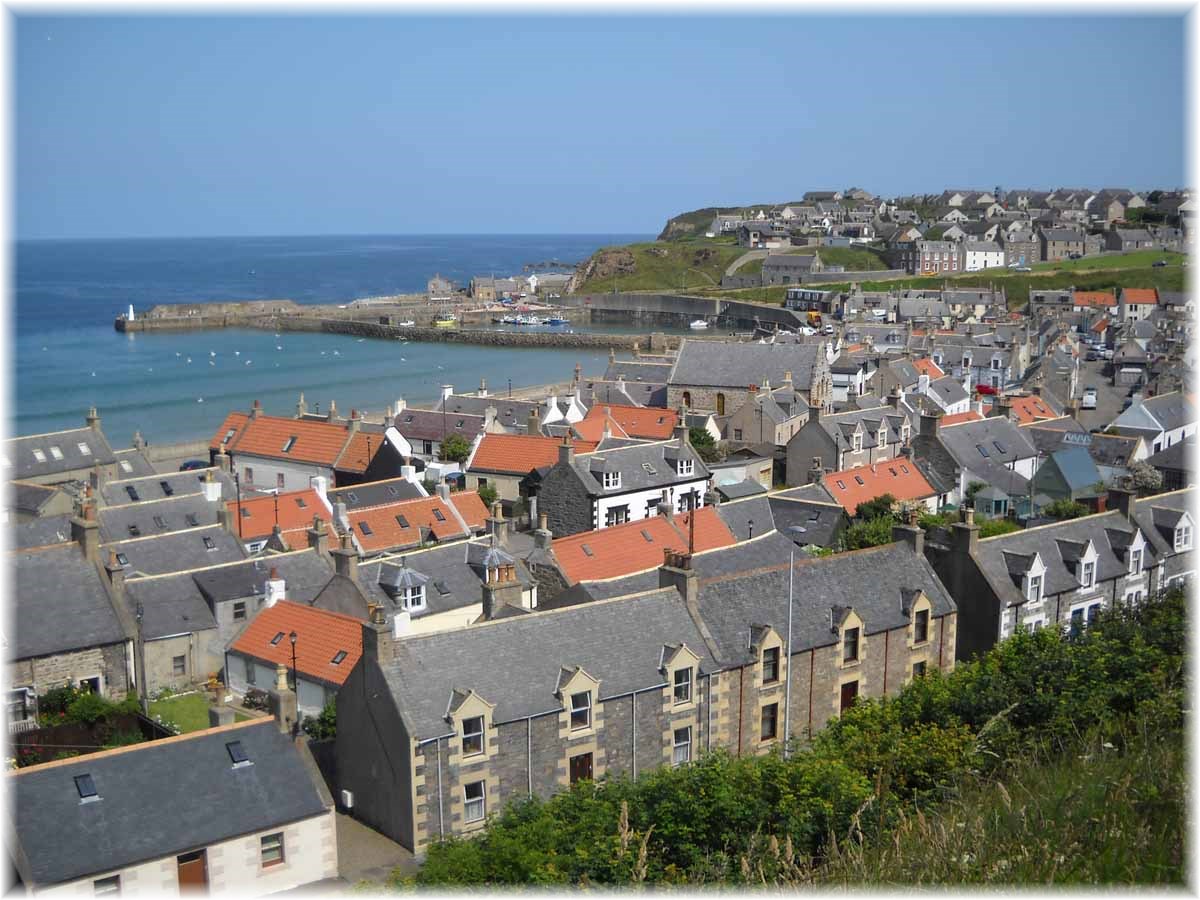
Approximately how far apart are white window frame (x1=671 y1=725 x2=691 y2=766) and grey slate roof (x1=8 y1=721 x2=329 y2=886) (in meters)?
7.11

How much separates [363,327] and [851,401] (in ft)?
335

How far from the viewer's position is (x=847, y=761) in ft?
65.3

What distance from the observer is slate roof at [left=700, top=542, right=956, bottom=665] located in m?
24.9

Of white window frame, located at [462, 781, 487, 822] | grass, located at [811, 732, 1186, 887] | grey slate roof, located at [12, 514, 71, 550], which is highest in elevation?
grass, located at [811, 732, 1186, 887]

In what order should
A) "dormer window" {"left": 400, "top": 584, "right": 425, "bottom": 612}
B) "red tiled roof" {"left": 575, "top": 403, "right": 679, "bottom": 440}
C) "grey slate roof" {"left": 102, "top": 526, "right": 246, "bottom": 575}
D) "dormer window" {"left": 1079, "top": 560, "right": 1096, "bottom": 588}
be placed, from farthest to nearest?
"red tiled roof" {"left": 575, "top": 403, "right": 679, "bottom": 440} < "grey slate roof" {"left": 102, "top": 526, "right": 246, "bottom": 575} < "dormer window" {"left": 1079, "top": 560, "right": 1096, "bottom": 588} < "dormer window" {"left": 400, "top": 584, "right": 425, "bottom": 612}

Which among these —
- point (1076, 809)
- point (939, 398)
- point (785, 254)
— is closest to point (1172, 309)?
point (939, 398)

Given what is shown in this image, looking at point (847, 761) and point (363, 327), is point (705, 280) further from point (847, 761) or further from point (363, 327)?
point (847, 761)

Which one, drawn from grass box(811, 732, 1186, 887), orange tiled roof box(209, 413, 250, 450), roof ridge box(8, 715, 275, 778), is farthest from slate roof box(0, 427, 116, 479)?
grass box(811, 732, 1186, 887)

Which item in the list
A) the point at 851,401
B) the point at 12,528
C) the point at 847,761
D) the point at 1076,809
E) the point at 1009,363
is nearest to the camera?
the point at 1076,809

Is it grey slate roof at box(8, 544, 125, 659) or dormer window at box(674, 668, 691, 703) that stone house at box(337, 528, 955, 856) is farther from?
grey slate roof at box(8, 544, 125, 659)

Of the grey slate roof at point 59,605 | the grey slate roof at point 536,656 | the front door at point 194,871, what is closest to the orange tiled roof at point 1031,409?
the grey slate roof at point 536,656

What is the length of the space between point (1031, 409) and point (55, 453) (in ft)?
151

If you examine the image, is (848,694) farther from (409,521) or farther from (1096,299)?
(1096,299)

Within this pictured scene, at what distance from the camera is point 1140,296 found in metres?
123
